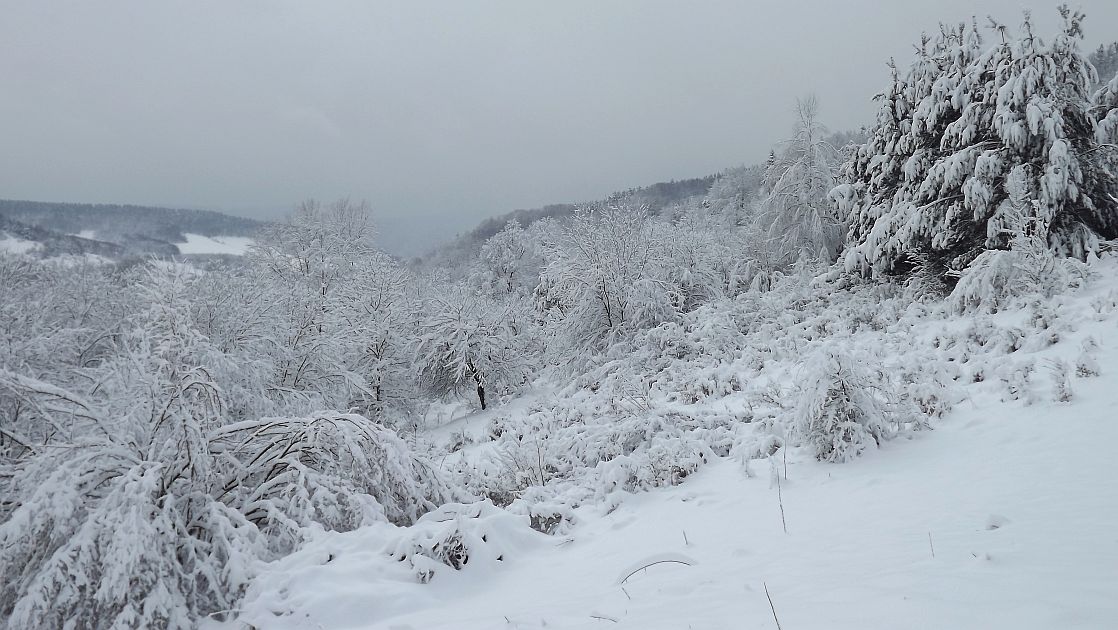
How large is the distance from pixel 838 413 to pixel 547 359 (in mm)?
16165

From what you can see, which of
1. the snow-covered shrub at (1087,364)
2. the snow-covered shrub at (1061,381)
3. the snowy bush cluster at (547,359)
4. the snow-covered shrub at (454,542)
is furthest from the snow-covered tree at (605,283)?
the snow-covered shrub at (454,542)

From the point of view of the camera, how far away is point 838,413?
572 cm

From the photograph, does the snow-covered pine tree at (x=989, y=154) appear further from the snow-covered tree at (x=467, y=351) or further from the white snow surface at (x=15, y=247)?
the white snow surface at (x=15, y=247)

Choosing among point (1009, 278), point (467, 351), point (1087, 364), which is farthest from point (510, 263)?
point (1087, 364)

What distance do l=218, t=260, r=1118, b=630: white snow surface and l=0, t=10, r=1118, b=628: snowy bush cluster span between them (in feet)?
0.75

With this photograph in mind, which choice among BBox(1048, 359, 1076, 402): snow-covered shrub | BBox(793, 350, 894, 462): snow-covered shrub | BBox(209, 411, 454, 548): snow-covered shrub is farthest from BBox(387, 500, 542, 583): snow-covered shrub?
BBox(1048, 359, 1076, 402): snow-covered shrub

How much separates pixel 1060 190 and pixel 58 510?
1488 centimetres

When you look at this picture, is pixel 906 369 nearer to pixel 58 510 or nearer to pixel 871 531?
pixel 871 531

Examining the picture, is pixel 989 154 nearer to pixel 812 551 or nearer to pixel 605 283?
pixel 605 283

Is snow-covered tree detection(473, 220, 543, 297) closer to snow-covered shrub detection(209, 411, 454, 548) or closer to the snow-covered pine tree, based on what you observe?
the snow-covered pine tree

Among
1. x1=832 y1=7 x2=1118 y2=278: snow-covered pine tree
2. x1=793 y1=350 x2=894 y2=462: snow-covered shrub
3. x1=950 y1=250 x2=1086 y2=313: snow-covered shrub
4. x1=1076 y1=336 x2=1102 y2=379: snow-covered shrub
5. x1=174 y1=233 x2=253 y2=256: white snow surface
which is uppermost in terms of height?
x1=174 y1=233 x2=253 y2=256: white snow surface

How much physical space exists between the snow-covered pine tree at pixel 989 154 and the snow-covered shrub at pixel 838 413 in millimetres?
7591

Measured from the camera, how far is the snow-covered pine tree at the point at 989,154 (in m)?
10.8

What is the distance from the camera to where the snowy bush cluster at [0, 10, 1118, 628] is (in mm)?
4586
